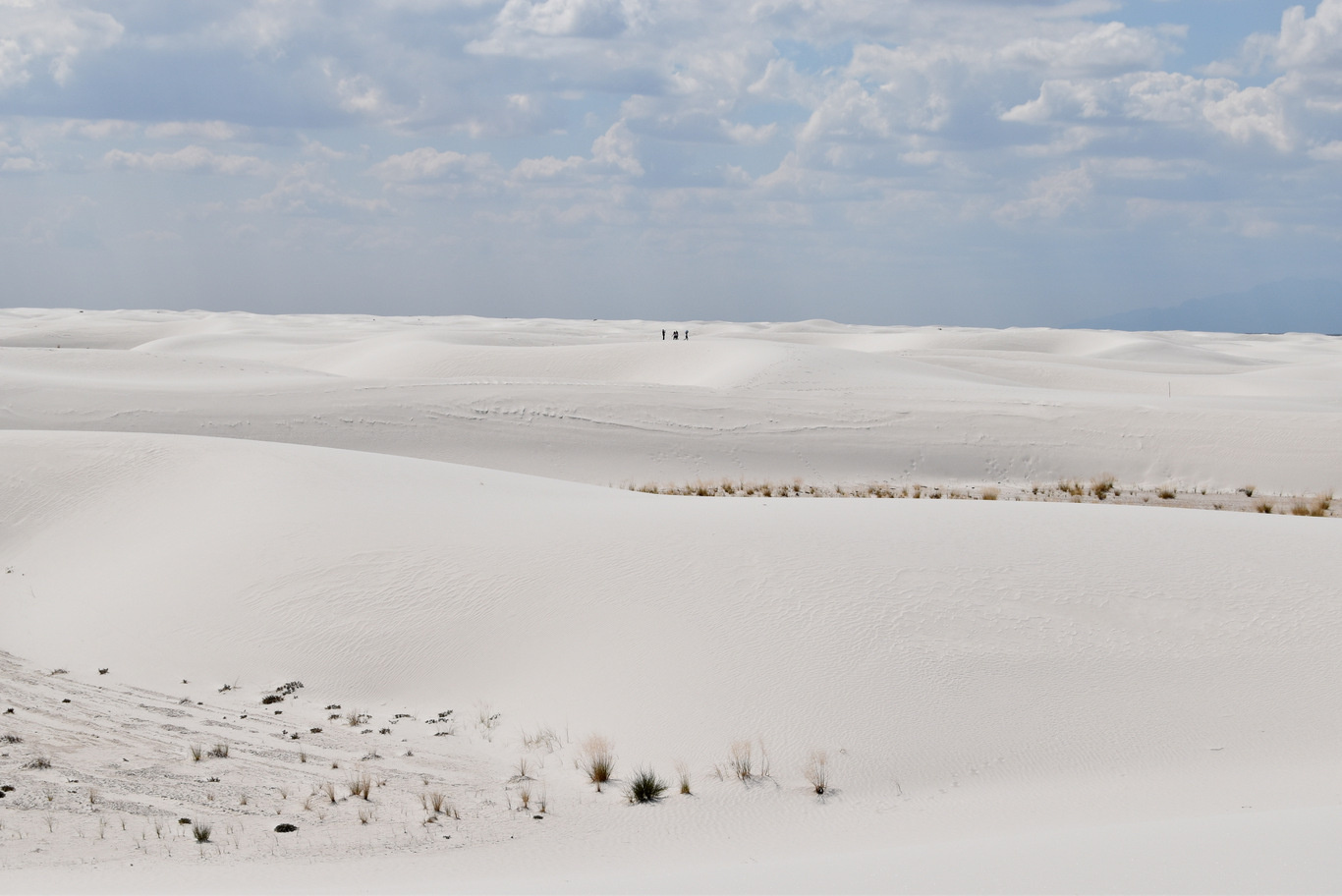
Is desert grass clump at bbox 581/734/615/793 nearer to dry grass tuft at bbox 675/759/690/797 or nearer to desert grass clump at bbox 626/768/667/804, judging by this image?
desert grass clump at bbox 626/768/667/804

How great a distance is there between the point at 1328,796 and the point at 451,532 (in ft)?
23.2

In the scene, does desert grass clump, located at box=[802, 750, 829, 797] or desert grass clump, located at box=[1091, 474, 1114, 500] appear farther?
desert grass clump, located at box=[1091, 474, 1114, 500]

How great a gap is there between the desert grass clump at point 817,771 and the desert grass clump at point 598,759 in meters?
1.12

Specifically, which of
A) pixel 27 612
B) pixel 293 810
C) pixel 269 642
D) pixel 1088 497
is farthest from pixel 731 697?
pixel 1088 497

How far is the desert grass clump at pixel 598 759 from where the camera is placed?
6.27 metres

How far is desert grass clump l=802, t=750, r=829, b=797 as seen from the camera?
610cm

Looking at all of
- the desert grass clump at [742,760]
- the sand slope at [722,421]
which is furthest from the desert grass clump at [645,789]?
the sand slope at [722,421]

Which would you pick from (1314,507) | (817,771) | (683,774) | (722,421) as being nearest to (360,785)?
(683,774)

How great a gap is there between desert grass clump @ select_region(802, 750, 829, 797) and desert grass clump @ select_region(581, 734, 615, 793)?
1.12 metres

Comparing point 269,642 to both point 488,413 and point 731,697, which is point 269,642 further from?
point 488,413

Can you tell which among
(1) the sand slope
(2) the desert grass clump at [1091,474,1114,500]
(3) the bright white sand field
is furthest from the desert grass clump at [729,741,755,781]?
(1) the sand slope

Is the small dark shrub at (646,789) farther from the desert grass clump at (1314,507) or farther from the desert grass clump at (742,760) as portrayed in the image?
the desert grass clump at (1314,507)

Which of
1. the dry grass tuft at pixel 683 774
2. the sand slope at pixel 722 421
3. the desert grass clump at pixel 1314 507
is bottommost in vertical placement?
the dry grass tuft at pixel 683 774

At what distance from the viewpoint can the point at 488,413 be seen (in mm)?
23438
